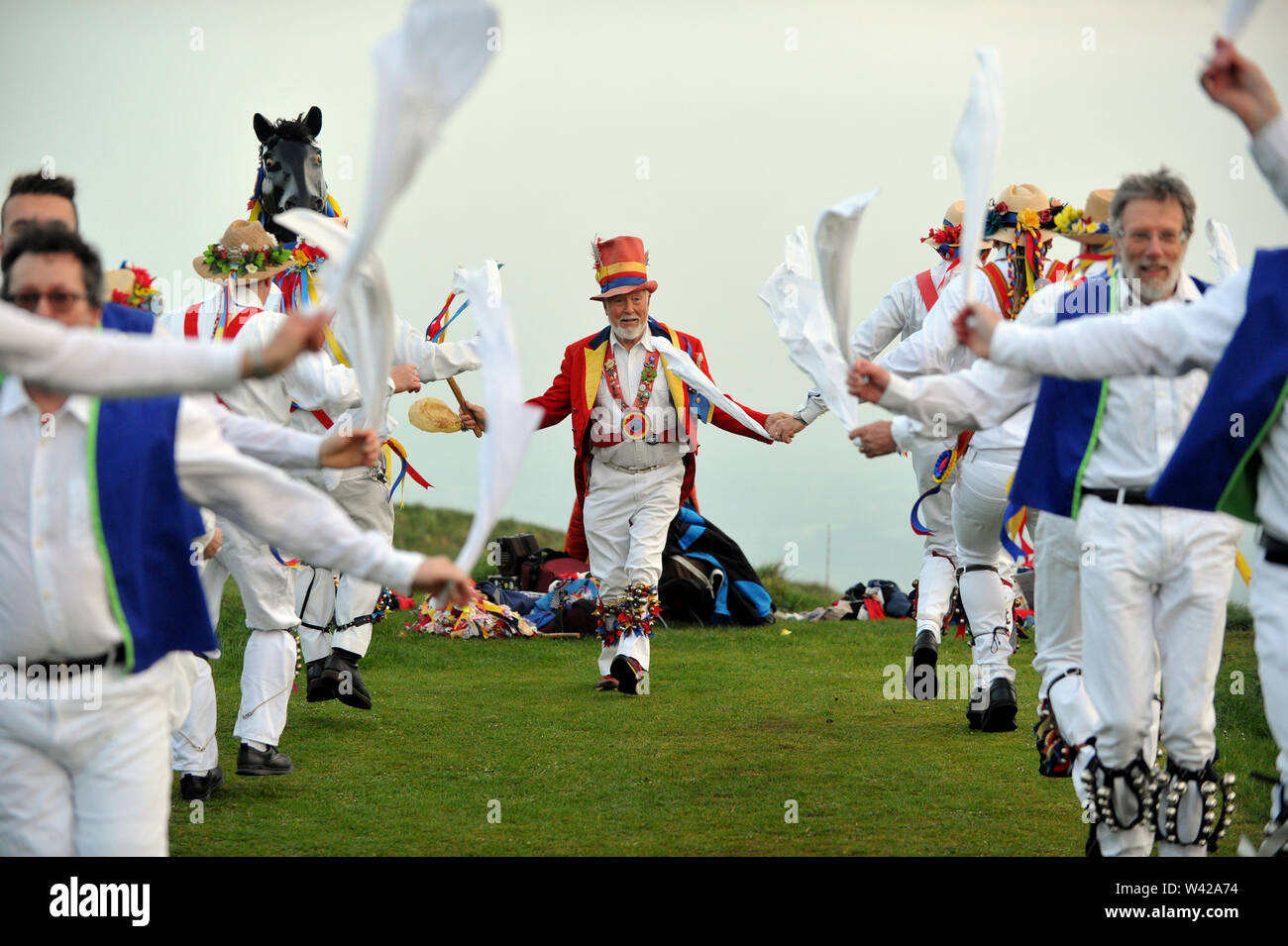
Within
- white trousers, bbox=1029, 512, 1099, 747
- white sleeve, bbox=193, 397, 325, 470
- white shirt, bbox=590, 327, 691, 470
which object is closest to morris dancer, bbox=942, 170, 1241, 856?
→ white trousers, bbox=1029, 512, 1099, 747

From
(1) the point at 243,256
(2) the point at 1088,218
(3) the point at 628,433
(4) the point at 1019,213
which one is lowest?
(3) the point at 628,433

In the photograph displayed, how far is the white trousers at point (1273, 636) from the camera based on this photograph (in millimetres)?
3623

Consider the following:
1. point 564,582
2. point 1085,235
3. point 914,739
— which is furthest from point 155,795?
point 564,582

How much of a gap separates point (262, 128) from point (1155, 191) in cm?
494

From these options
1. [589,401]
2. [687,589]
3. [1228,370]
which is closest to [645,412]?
[589,401]

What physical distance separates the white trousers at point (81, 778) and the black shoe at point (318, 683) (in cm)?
415

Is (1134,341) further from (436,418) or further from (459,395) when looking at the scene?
(436,418)

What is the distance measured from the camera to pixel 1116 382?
449cm

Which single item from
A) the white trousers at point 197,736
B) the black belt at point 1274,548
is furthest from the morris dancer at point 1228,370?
the white trousers at point 197,736

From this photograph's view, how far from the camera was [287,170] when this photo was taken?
7555 mm

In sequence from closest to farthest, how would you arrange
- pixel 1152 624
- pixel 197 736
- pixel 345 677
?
pixel 1152 624 → pixel 197 736 → pixel 345 677

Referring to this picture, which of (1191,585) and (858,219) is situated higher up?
(858,219)
